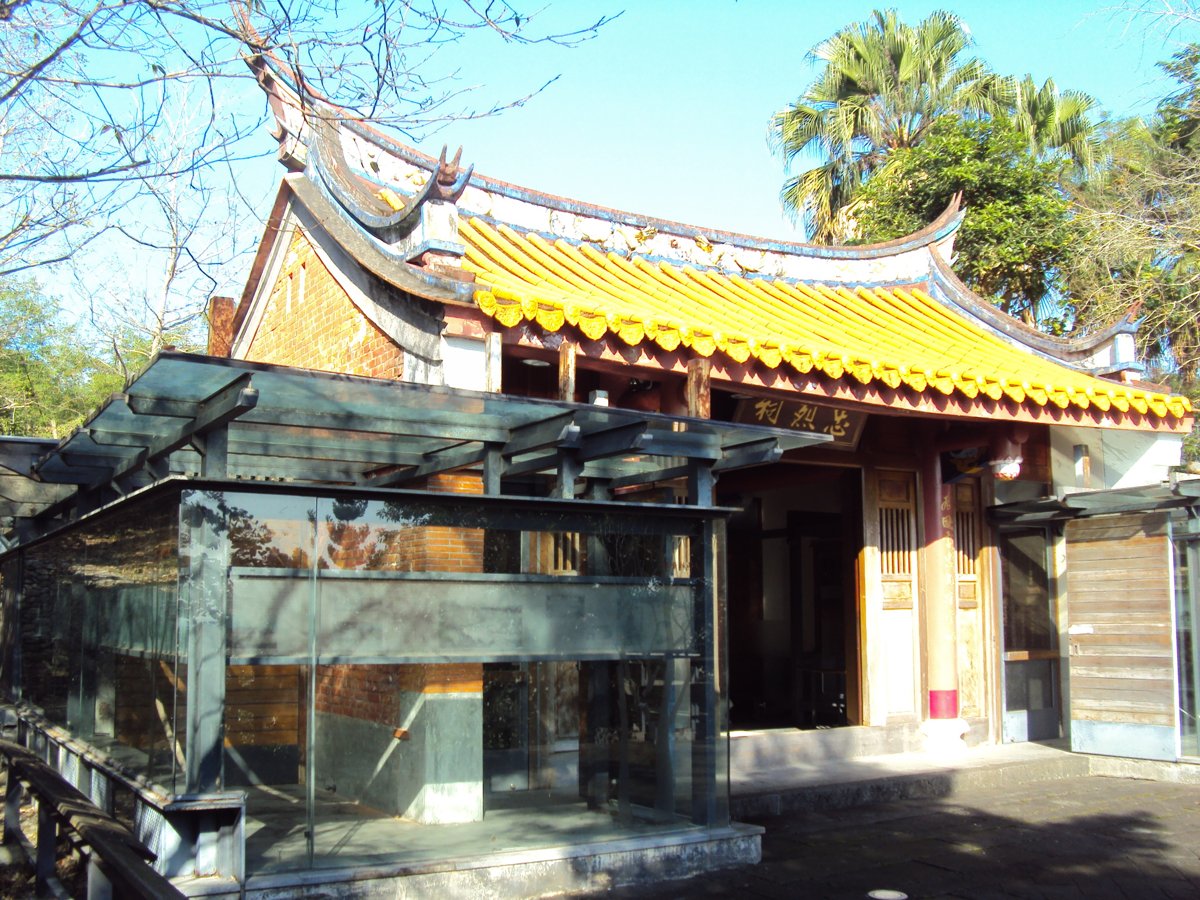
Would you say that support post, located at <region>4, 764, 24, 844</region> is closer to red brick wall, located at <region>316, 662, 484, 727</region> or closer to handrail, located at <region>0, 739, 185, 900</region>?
handrail, located at <region>0, 739, 185, 900</region>

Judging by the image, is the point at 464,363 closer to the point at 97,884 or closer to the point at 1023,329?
the point at 97,884

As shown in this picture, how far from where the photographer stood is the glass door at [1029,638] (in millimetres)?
11273

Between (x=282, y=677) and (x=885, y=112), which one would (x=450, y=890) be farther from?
(x=885, y=112)

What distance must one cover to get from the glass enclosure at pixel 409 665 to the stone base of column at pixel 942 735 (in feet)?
13.8

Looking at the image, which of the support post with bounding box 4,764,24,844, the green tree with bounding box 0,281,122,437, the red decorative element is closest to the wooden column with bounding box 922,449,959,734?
the red decorative element

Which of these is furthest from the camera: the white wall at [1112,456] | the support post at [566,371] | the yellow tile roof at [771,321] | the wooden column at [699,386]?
the white wall at [1112,456]

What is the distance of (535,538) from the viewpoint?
6328mm

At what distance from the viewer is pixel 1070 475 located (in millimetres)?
11477

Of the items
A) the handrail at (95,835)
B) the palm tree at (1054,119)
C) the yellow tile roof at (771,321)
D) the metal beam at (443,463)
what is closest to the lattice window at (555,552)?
the metal beam at (443,463)

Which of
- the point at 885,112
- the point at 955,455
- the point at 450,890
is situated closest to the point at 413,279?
the point at 450,890

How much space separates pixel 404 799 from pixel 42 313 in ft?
71.0

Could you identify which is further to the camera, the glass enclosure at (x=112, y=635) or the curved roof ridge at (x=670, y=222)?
the curved roof ridge at (x=670, y=222)

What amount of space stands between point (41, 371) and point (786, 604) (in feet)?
57.5

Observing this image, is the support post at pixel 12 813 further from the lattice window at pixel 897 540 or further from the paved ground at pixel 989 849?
the lattice window at pixel 897 540
